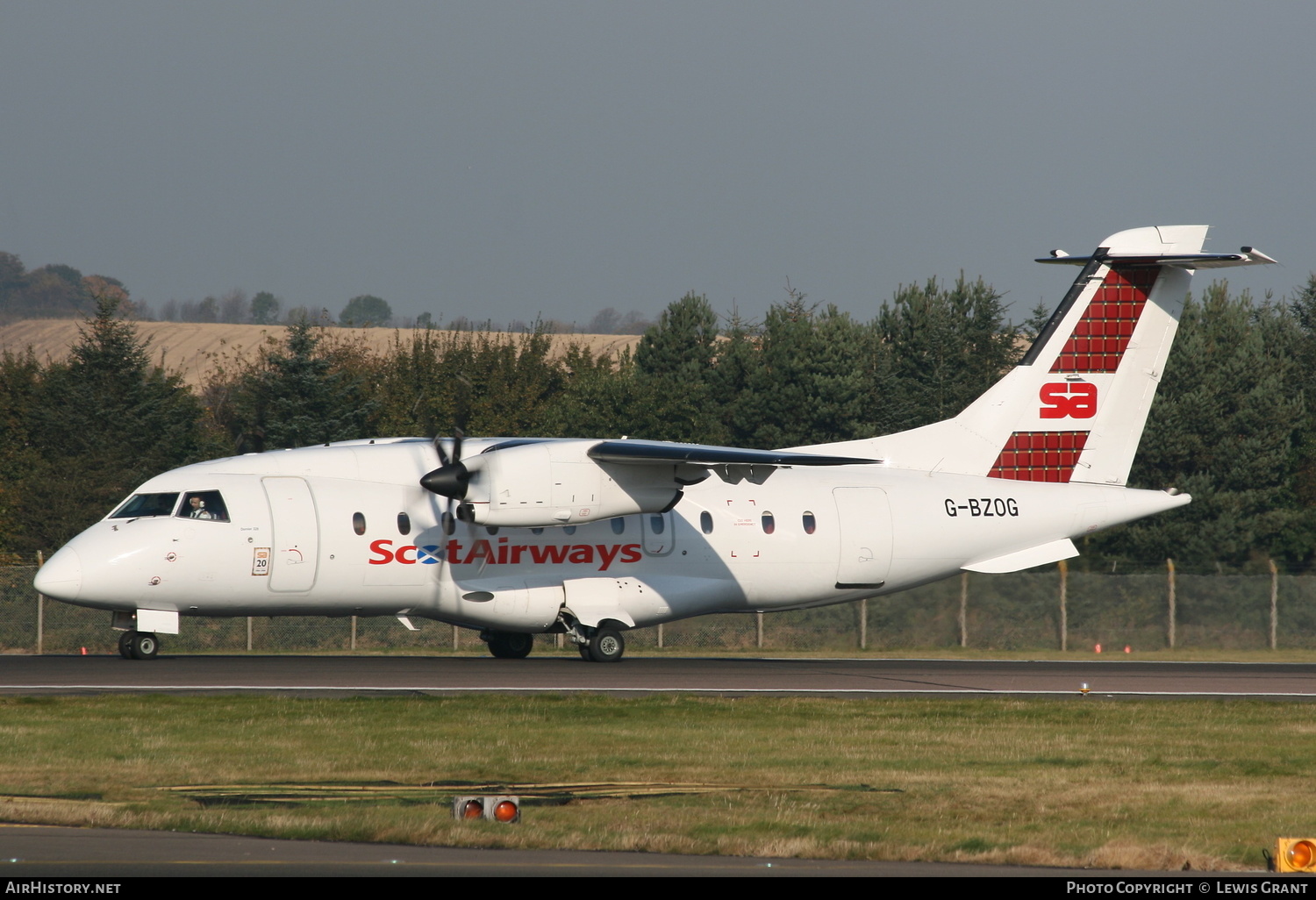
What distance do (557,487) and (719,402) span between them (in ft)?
108

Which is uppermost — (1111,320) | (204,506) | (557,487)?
(1111,320)

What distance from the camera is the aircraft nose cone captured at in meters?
21.2

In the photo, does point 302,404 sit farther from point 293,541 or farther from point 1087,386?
point 1087,386

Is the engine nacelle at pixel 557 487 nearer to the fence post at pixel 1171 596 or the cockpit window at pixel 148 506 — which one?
the cockpit window at pixel 148 506

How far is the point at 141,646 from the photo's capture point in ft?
75.3

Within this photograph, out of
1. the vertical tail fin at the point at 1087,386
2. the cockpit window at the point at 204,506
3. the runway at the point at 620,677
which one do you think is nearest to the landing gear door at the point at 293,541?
the cockpit window at the point at 204,506

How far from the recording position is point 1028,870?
9.93m

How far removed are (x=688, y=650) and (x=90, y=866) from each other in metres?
25.1

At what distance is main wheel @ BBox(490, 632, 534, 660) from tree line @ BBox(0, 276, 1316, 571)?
1805cm

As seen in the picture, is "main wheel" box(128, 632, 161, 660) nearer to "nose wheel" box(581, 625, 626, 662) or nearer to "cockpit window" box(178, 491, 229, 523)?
"cockpit window" box(178, 491, 229, 523)

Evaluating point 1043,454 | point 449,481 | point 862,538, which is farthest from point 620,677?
point 1043,454

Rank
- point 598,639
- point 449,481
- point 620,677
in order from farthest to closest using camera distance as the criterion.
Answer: point 598,639
point 449,481
point 620,677

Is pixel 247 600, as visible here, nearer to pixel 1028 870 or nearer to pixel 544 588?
pixel 544 588

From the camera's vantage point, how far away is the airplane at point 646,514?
2230 cm
